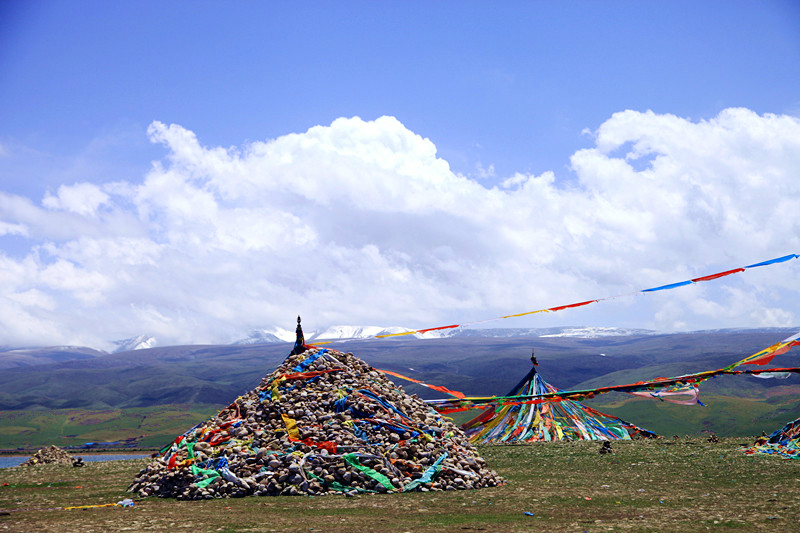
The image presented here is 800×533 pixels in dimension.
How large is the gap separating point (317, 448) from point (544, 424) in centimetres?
2031

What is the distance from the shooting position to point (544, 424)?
3716cm

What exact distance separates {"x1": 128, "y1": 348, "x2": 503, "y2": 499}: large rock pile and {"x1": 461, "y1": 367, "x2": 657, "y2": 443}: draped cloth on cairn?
1436 centimetres

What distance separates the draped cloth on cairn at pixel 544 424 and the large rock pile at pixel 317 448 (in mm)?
14357

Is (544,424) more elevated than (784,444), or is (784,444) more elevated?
(784,444)

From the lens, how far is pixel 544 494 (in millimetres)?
19406

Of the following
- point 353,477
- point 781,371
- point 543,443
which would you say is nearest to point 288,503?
point 353,477

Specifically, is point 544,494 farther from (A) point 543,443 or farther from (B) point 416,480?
(A) point 543,443

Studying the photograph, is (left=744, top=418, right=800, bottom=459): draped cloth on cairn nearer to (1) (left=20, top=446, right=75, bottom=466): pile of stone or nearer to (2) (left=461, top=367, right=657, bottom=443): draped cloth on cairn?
(2) (left=461, top=367, right=657, bottom=443): draped cloth on cairn

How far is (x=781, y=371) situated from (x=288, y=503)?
17388 millimetres

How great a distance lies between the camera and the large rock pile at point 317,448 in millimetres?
19828

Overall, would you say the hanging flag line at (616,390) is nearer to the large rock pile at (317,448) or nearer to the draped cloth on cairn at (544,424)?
the large rock pile at (317,448)

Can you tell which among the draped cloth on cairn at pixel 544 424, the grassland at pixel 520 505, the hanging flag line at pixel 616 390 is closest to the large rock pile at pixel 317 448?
the grassland at pixel 520 505

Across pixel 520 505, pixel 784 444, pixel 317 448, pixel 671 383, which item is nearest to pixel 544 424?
pixel 784 444

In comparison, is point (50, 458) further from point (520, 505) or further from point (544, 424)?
point (520, 505)
